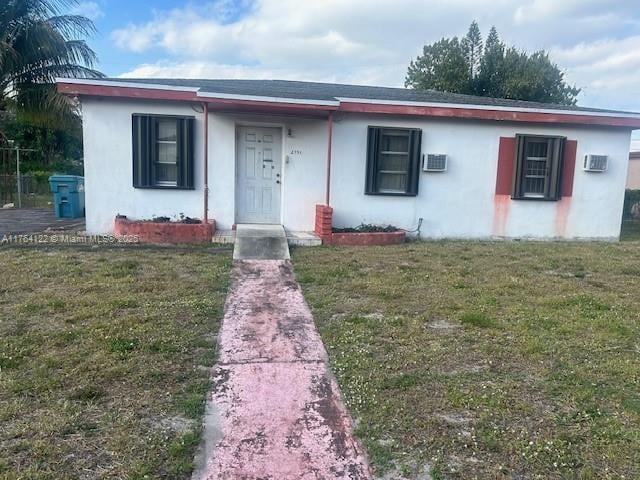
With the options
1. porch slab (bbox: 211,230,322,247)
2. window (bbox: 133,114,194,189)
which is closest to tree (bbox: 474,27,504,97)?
porch slab (bbox: 211,230,322,247)

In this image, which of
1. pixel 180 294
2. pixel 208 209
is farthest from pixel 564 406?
pixel 208 209

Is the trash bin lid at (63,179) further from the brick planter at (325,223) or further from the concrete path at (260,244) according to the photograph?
the brick planter at (325,223)

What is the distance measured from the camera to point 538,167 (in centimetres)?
1002

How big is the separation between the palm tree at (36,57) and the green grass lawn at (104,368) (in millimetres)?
7992

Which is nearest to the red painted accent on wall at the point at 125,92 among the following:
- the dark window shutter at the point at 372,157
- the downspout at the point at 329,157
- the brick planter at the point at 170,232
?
the brick planter at the point at 170,232

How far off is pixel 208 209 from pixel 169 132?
1557 millimetres

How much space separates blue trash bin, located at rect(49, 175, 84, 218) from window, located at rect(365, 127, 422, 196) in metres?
7.51

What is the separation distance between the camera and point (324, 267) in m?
6.78

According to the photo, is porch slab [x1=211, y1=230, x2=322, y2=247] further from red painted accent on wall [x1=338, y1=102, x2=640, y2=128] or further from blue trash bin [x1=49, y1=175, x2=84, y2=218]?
blue trash bin [x1=49, y1=175, x2=84, y2=218]

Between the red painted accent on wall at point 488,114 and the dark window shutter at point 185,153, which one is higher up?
the red painted accent on wall at point 488,114

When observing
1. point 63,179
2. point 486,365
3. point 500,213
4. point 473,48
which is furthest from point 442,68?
point 486,365

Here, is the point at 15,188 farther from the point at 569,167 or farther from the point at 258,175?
the point at 569,167

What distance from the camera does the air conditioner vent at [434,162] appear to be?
377 inches

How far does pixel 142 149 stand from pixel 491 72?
23793 mm
